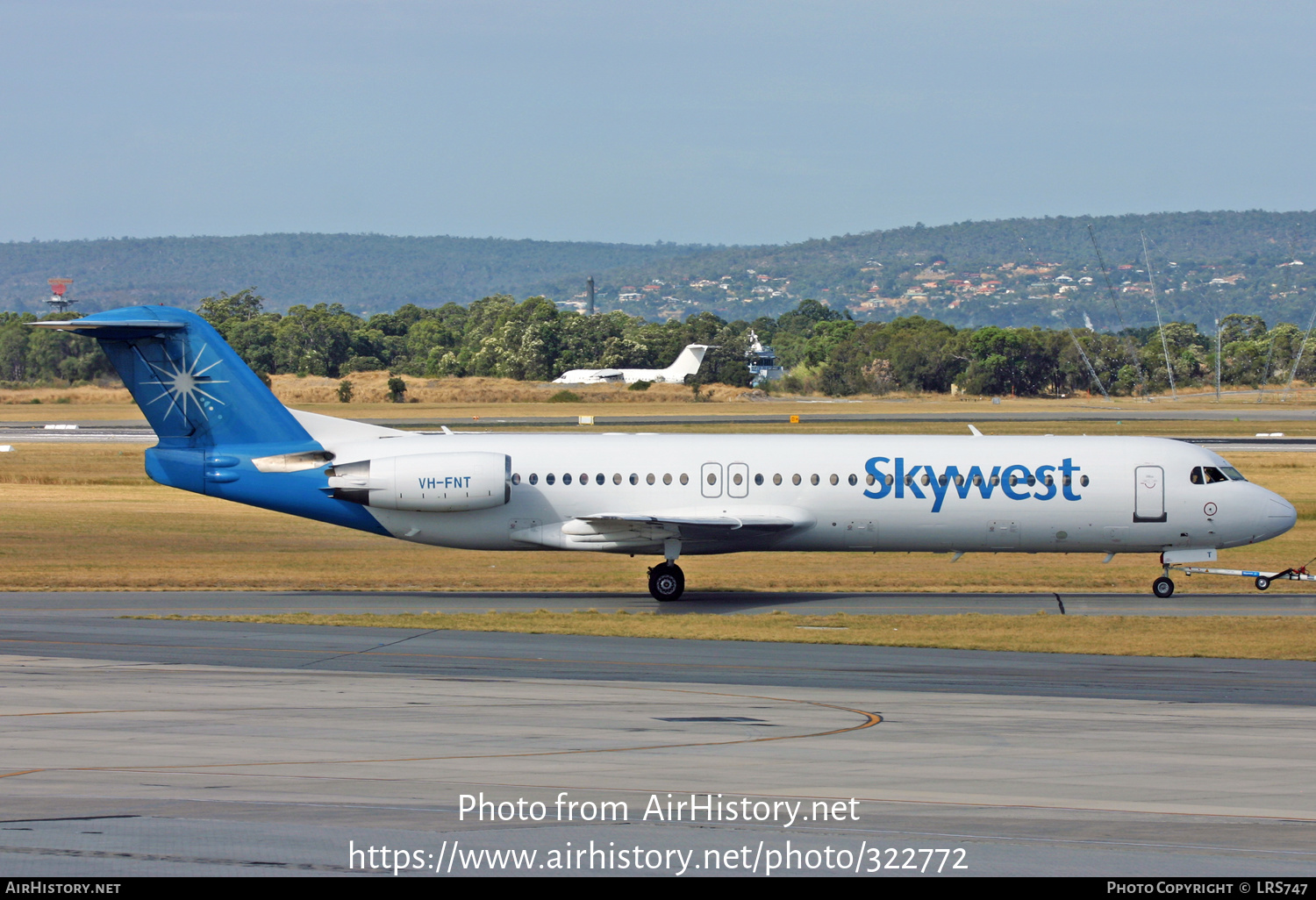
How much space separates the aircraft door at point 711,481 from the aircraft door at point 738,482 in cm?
19

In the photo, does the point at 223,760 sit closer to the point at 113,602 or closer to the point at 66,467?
the point at 113,602

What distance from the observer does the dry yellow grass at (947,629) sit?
22469 millimetres

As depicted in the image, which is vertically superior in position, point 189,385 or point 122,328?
point 122,328

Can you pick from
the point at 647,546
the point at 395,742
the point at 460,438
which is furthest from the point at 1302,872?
the point at 460,438

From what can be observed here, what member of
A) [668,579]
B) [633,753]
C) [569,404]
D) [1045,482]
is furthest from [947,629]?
[569,404]

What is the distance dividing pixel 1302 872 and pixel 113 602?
23653 millimetres

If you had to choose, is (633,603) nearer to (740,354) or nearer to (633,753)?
(633,753)

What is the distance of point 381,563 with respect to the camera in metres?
35.2

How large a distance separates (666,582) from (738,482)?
2618 millimetres

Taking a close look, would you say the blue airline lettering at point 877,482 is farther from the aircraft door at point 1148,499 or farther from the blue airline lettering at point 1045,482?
the aircraft door at point 1148,499

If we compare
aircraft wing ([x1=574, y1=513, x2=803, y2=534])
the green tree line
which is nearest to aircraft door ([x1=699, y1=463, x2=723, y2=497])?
aircraft wing ([x1=574, y1=513, x2=803, y2=534])

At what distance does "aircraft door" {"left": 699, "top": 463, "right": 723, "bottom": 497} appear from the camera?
1148 inches

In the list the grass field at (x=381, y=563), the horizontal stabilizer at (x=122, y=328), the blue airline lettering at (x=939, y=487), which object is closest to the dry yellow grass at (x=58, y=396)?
the grass field at (x=381, y=563)

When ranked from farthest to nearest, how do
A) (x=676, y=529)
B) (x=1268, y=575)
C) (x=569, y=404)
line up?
(x=569, y=404) < (x=1268, y=575) < (x=676, y=529)
